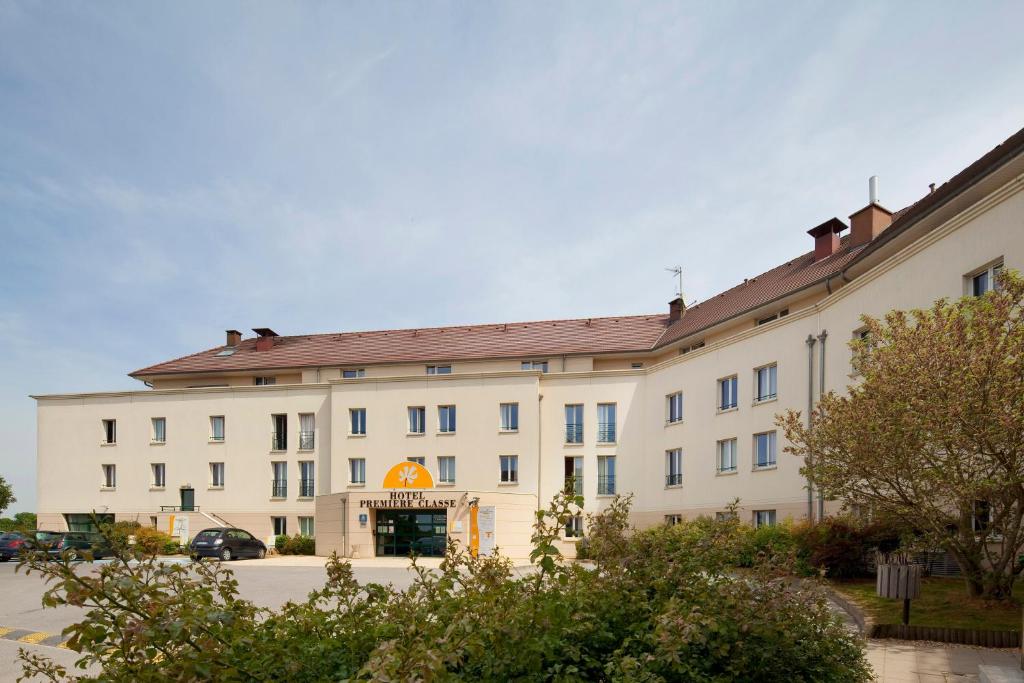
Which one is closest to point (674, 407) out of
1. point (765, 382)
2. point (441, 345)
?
point (765, 382)

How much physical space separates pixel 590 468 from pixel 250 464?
57.1ft

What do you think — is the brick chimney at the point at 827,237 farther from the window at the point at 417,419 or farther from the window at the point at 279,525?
the window at the point at 279,525

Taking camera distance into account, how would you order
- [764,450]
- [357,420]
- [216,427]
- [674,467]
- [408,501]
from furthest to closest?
[216,427] → [357,420] → [408,501] → [674,467] → [764,450]

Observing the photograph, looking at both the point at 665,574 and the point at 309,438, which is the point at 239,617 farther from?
the point at 309,438

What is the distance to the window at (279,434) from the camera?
3834cm

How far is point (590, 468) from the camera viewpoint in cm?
3491

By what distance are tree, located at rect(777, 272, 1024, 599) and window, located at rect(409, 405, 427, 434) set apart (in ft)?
80.7

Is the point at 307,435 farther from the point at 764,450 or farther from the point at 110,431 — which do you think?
the point at 764,450

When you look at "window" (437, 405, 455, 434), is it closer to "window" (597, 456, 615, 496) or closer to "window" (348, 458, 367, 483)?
"window" (348, 458, 367, 483)

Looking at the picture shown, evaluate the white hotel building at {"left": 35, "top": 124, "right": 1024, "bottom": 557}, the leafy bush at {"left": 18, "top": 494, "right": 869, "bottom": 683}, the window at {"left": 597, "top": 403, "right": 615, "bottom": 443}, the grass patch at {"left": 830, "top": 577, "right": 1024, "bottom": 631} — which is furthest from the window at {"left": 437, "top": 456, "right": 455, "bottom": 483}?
the leafy bush at {"left": 18, "top": 494, "right": 869, "bottom": 683}

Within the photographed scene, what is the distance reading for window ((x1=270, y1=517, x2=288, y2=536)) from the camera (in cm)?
3762

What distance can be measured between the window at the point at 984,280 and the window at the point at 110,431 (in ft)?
130

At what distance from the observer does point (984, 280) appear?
55.7 feet

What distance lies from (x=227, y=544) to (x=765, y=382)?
22379mm
